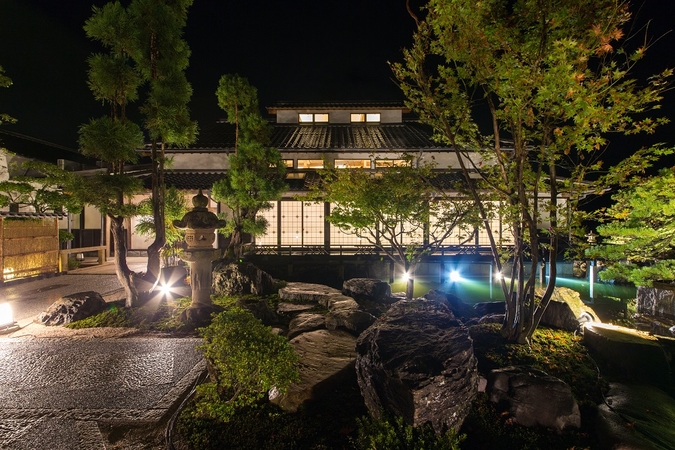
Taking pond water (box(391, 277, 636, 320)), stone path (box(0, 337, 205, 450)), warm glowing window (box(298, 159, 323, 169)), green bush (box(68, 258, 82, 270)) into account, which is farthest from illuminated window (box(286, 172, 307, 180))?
stone path (box(0, 337, 205, 450))

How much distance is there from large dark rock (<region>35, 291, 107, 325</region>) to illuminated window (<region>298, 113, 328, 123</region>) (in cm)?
1857

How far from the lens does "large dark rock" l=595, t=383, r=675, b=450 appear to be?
13.4 ft

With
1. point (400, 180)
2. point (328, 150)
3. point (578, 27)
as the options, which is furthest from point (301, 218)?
point (578, 27)

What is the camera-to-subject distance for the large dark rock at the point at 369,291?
1110cm

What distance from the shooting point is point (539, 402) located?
4453mm

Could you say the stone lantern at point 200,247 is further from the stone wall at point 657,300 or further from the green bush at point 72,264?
the stone wall at point 657,300

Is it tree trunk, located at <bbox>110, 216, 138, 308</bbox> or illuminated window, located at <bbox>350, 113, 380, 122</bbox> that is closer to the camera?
tree trunk, located at <bbox>110, 216, 138, 308</bbox>

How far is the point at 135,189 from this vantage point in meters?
9.22

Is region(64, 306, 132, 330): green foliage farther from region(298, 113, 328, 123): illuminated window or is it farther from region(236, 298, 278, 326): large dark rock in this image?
region(298, 113, 328, 123): illuminated window

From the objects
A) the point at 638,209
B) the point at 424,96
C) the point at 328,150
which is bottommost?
the point at 638,209

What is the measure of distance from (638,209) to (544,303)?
13.9ft

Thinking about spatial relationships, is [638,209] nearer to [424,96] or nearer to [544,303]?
[544,303]

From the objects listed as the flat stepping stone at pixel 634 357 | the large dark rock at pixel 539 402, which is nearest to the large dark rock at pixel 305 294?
the large dark rock at pixel 539 402

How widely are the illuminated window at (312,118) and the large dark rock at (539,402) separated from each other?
22208mm
